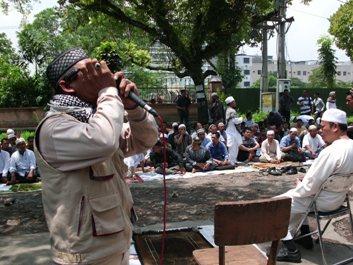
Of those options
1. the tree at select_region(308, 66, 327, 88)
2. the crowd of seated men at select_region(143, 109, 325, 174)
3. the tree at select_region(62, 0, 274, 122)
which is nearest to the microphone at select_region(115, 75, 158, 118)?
the crowd of seated men at select_region(143, 109, 325, 174)

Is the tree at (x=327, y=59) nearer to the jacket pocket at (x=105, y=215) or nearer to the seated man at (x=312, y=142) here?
the seated man at (x=312, y=142)

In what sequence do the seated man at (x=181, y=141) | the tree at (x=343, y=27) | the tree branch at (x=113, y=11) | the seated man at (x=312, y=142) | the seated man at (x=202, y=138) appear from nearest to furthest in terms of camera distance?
the seated man at (x=202, y=138) < the seated man at (x=181, y=141) < the seated man at (x=312, y=142) < the tree branch at (x=113, y=11) < the tree at (x=343, y=27)

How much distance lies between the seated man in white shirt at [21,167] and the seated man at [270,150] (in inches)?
224

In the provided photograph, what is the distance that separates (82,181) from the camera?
78.8 inches

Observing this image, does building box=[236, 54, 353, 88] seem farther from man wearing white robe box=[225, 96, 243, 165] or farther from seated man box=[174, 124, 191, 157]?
seated man box=[174, 124, 191, 157]

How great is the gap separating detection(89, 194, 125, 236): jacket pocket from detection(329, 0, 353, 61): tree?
2741 centimetres

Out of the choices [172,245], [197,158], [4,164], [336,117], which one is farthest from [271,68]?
[172,245]

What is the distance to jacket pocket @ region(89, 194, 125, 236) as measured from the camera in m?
2.00

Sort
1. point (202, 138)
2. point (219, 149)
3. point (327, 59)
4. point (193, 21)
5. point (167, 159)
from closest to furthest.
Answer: point (167, 159) < point (219, 149) < point (202, 138) < point (193, 21) < point (327, 59)

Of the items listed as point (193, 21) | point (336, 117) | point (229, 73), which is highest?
point (193, 21)

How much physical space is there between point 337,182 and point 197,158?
7.17 metres

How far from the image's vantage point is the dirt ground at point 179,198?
677 cm

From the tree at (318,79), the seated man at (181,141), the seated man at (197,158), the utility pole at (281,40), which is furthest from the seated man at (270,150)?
the tree at (318,79)

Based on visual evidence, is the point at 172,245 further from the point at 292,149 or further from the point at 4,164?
the point at 292,149
